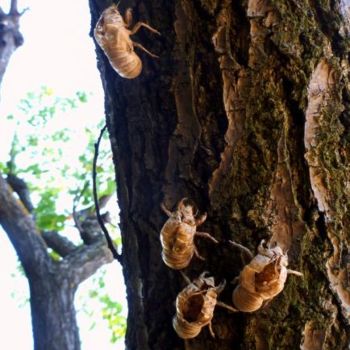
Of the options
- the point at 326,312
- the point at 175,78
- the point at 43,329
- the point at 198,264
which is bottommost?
the point at 43,329

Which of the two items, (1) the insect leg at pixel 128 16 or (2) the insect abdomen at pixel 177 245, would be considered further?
(1) the insect leg at pixel 128 16

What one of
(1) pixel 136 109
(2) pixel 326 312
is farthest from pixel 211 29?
(2) pixel 326 312

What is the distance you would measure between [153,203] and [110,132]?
0.74ft

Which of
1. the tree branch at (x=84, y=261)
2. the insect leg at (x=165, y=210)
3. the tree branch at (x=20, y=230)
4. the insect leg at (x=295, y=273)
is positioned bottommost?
the tree branch at (x=84, y=261)

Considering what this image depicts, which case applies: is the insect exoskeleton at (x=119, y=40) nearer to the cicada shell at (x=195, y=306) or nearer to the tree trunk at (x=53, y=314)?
the cicada shell at (x=195, y=306)

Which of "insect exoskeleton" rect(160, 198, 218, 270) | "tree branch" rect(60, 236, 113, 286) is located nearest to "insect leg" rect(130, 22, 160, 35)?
"insect exoskeleton" rect(160, 198, 218, 270)

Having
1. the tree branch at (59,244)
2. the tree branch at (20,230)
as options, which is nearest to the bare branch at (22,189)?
the tree branch at (59,244)

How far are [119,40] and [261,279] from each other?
678 millimetres

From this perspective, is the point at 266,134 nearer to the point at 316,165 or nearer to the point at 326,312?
the point at 316,165

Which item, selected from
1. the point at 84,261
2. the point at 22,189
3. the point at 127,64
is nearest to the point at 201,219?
the point at 127,64

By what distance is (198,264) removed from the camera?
4.24 feet

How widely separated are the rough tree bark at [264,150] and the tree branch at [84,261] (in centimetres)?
357

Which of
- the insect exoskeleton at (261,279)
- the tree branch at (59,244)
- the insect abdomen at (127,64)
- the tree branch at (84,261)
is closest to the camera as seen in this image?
the insect exoskeleton at (261,279)

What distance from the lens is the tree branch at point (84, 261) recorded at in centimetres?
477
